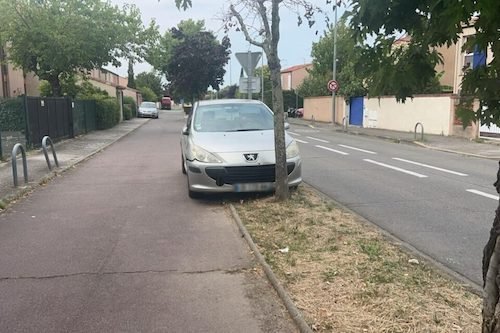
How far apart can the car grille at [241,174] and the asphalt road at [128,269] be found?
49 cm

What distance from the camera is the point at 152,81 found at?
107000mm

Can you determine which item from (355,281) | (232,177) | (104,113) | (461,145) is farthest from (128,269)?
(104,113)

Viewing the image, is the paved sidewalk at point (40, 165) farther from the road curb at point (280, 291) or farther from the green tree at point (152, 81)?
the green tree at point (152, 81)

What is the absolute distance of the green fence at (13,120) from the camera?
14.7 m

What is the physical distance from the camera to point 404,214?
7.52m

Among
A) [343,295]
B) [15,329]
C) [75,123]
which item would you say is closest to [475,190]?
[343,295]

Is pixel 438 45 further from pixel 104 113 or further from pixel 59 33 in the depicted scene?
pixel 104 113

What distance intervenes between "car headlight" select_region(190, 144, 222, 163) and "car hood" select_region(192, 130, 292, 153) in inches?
3.0

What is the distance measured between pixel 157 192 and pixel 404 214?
14.0ft

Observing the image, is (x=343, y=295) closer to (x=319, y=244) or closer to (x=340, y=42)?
(x=319, y=244)

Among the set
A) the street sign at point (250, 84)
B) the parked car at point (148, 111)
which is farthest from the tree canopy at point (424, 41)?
the parked car at point (148, 111)

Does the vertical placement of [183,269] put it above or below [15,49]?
below

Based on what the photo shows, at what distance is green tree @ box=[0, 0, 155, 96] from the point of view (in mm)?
22125

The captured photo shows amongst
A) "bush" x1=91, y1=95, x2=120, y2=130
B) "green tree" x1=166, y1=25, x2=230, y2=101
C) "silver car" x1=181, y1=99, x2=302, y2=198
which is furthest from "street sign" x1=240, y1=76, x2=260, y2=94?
"green tree" x1=166, y1=25, x2=230, y2=101
